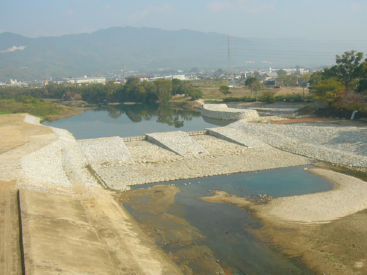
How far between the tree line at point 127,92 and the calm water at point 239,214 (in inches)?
1830

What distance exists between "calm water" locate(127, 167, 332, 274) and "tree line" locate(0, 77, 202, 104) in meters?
46.5

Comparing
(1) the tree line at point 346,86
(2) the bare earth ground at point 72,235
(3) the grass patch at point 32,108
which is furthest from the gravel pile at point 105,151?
(3) the grass patch at point 32,108

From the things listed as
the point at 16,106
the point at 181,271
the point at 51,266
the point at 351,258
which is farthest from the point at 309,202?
the point at 16,106

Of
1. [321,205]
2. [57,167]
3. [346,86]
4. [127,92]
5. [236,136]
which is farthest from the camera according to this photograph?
[127,92]

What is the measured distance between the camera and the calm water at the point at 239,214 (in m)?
10.6

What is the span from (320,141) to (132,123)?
25420 mm

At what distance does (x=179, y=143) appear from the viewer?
25.0 meters

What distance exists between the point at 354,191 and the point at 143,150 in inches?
523

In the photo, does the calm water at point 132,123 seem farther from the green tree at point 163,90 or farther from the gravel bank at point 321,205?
the gravel bank at point 321,205

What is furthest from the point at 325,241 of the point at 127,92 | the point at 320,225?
the point at 127,92

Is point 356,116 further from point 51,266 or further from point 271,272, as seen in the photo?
point 51,266

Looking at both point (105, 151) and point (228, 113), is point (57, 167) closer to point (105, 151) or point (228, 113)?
point (105, 151)

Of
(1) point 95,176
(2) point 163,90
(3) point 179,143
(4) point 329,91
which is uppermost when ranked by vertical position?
(4) point 329,91

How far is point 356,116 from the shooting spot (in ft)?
101
